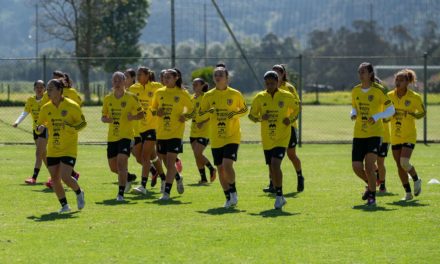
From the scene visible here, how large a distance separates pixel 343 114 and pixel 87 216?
34.6 metres

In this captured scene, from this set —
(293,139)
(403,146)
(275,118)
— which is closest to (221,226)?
(275,118)

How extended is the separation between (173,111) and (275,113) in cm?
208

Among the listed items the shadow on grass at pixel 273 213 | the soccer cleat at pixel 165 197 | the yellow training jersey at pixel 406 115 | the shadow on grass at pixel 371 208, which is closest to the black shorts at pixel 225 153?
the shadow on grass at pixel 273 213

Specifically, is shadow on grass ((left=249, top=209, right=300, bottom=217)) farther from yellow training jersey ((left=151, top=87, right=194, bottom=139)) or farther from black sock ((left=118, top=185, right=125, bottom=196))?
black sock ((left=118, top=185, right=125, bottom=196))

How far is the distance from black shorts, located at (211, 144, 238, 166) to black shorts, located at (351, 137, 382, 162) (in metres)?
1.72

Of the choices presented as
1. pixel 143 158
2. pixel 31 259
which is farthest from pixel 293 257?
pixel 143 158

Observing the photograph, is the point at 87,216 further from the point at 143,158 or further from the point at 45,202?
the point at 143,158

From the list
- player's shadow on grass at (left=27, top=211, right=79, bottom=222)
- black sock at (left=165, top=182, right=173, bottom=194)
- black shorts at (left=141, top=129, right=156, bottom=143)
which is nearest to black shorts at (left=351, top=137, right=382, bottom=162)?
black sock at (left=165, top=182, right=173, bottom=194)

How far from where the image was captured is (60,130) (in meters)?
14.3

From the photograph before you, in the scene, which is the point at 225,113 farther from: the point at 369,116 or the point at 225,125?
the point at 369,116

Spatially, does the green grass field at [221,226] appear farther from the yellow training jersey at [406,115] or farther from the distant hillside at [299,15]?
the distant hillside at [299,15]

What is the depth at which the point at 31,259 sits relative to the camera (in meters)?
10.6

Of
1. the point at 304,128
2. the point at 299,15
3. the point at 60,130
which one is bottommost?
the point at 304,128

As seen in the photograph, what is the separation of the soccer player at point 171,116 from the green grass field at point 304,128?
1540 centimetres
